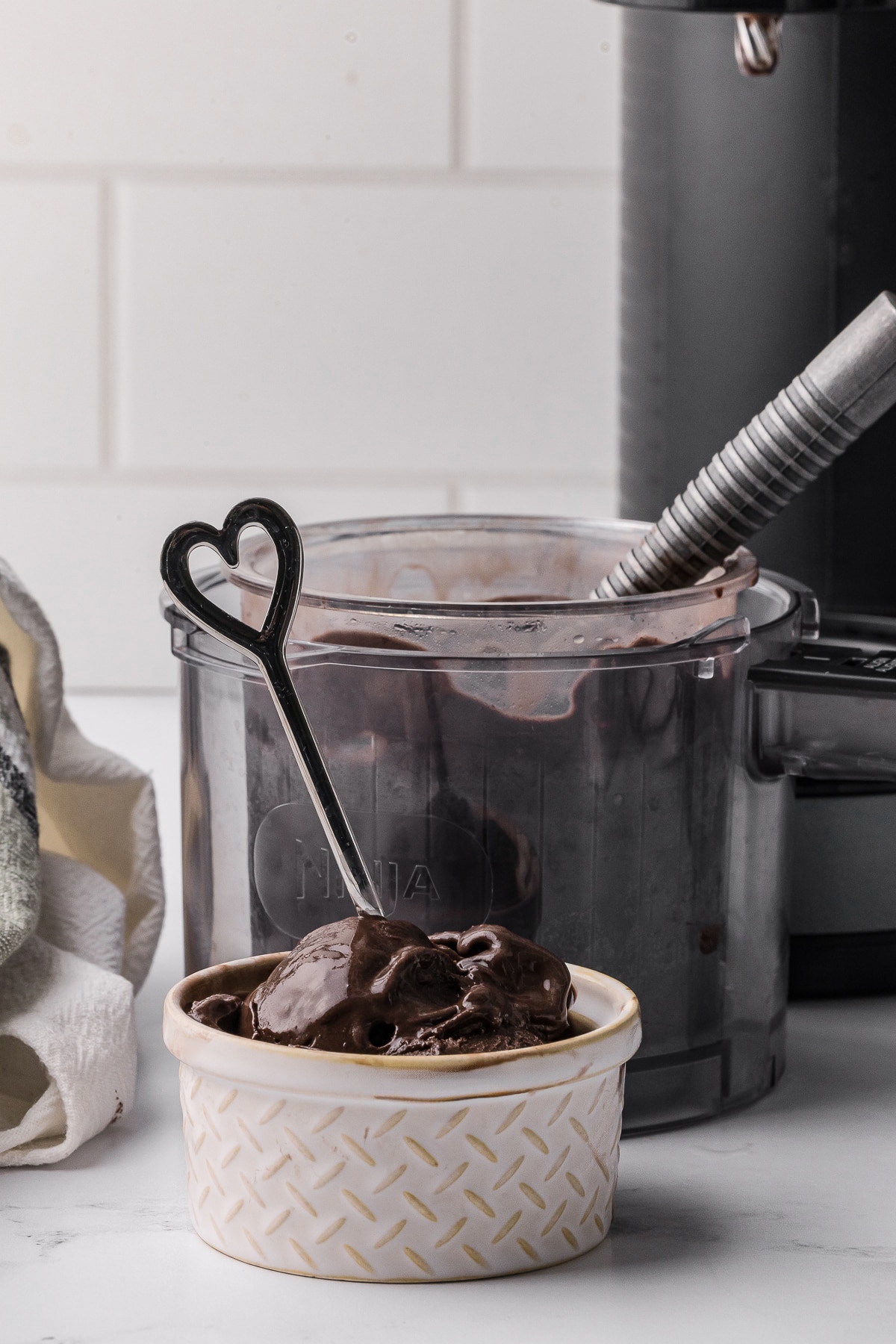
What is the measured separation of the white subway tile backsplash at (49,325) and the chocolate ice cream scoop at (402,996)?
0.67 metres

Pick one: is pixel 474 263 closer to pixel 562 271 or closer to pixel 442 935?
pixel 562 271

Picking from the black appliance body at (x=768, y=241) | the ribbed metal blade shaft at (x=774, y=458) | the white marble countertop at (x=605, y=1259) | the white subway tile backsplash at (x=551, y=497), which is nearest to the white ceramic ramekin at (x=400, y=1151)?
the white marble countertop at (x=605, y=1259)

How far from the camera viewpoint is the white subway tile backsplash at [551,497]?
1.02 m

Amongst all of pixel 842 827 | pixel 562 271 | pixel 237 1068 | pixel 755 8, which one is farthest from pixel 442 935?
pixel 562 271

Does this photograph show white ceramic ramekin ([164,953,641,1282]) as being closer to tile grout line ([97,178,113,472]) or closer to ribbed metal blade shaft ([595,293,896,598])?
ribbed metal blade shaft ([595,293,896,598])

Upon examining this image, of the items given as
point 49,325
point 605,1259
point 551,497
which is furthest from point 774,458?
point 49,325

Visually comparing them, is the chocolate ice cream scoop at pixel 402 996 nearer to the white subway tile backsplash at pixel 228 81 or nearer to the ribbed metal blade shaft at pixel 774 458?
the ribbed metal blade shaft at pixel 774 458

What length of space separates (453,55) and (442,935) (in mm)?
680

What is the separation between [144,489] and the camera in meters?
1.03

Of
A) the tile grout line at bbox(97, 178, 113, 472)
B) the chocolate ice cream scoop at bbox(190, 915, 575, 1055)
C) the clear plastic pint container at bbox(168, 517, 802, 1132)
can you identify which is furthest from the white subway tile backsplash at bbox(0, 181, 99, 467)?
the chocolate ice cream scoop at bbox(190, 915, 575, 1055)

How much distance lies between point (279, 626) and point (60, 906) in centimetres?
16

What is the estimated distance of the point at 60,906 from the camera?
54 cm

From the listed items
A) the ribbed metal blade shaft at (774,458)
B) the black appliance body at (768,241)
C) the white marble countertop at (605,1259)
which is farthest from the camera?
the black appliance body at (768,241)

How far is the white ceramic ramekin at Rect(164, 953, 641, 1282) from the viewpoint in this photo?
0.38 metres
